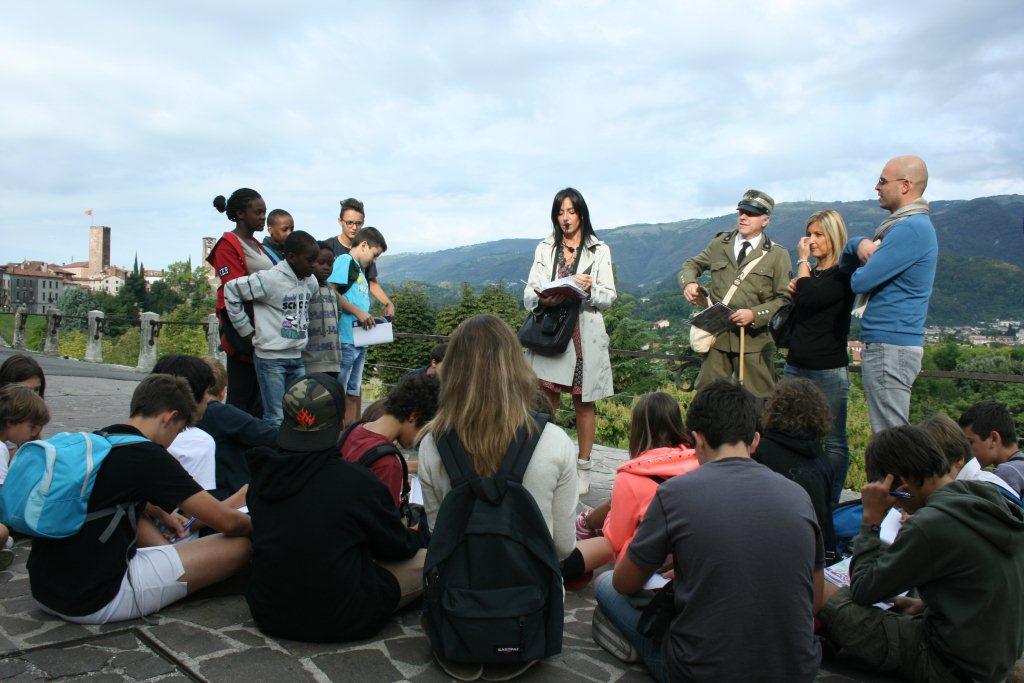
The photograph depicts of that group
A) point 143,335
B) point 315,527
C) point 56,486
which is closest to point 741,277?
point 315,527

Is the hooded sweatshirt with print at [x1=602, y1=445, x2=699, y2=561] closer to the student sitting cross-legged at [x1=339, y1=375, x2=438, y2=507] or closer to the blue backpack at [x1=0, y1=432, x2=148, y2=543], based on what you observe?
the student sitting cross-legged at [x1=339, y1=375, x2=438, y2=507]

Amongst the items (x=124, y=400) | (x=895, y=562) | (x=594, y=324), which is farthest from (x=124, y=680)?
(x=124, y=400)

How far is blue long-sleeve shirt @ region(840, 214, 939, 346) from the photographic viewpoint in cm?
473

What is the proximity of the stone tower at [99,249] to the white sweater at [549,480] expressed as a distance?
540 feet

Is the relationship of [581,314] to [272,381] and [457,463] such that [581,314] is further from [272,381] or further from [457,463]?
[457,463]

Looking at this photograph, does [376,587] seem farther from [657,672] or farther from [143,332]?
[143,332]

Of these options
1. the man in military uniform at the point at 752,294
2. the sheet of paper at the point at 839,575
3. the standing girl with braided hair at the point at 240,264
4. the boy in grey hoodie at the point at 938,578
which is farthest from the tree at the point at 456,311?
the boy in grey hoodie at the point at 938,578

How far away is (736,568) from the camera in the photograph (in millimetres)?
2410

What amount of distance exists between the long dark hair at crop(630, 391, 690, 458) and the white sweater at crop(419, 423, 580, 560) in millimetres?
807

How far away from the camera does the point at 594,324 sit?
5.77 m

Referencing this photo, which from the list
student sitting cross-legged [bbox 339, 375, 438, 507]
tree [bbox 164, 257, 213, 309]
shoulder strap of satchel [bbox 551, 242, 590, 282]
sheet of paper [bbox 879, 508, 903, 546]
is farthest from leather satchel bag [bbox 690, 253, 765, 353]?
tree [bbox 164, 257, 213, 309]

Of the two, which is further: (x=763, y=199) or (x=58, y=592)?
(x=763, y=199)

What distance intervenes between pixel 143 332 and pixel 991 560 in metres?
19.1

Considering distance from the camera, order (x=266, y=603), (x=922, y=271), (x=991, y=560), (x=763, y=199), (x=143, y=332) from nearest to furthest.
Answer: (x=991, y=560) → (x=266, y=603) → (x=922, y=271) → (x=763, y=199) → (x=143, y=332)
